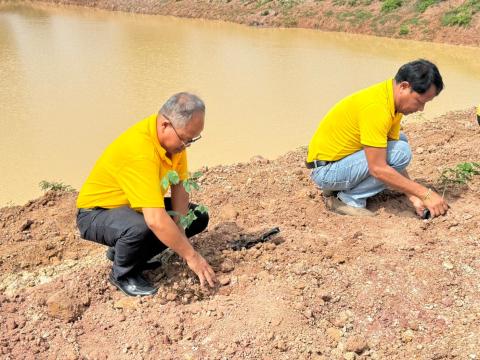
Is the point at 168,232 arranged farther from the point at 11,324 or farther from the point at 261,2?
the point at 261,2

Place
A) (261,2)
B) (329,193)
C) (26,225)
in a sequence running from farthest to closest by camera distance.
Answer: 1. (261,2)
2. (26,225)
3. (329,193)

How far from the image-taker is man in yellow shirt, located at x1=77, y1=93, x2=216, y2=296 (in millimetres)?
2365

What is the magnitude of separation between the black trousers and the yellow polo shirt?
0.31 feet

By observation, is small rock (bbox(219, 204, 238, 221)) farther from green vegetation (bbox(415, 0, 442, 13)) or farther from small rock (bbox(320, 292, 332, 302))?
green vegetation (bbox(415, 0, 442, 13))

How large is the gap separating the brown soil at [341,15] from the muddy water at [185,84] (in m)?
0.59

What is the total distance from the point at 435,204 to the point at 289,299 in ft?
4.49

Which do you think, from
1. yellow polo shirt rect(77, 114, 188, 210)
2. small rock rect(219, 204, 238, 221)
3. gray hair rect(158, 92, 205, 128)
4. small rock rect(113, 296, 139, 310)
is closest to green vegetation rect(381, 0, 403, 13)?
small rock rect(219, 204, 238, 221)

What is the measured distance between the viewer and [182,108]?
2.33 metres

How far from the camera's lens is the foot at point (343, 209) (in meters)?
3.51

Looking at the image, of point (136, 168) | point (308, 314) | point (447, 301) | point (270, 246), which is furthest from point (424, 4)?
point (136, 168)

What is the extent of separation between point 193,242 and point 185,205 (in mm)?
405

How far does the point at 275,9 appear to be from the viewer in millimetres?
18578

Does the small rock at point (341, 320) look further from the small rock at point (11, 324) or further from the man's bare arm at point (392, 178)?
the small rock at point (11, 324)

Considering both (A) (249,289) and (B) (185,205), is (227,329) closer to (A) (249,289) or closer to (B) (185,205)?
(A) (249,289)
